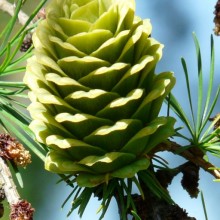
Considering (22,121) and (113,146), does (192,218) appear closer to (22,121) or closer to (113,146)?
(113,146)

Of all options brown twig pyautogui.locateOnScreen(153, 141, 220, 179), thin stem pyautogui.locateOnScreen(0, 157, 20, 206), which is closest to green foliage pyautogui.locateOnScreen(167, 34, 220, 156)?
brown twig pyautogui.locateOnScreen(153, 141, 220, 179)

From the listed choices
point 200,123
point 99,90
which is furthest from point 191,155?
point 99,90

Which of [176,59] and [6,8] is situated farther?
[176,59]

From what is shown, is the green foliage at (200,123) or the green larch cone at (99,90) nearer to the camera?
the green larch cone at (99,90)

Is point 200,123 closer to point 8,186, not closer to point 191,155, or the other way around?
point 191,155

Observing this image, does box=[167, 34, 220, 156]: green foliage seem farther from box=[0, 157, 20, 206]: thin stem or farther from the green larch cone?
box=[0, 157, 20, 206]: thin stem

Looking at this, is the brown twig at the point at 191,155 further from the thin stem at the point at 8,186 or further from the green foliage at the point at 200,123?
the thin stem at the point at 8,186

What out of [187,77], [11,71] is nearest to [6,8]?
[11,71]

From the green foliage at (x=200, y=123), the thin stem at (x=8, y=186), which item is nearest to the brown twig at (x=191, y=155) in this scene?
the green foliage at (x=200, y=123)
